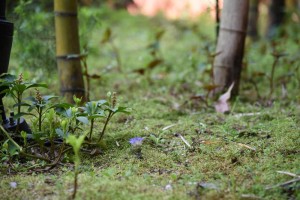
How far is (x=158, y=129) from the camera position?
5.92 ft

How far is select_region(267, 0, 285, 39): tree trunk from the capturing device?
Result: 15.0ft

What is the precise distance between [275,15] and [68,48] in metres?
3.42

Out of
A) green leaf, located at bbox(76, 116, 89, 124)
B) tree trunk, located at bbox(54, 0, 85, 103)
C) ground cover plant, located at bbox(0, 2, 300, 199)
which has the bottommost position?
ground cover plant, located at bbox(0, 2, 300, 199)

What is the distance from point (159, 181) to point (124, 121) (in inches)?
26.2

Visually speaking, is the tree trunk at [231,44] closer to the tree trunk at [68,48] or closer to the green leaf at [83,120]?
the tree trunk at [68,48]

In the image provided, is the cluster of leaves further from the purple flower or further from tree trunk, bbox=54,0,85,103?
tree trunk, bbox=54,0,85,103

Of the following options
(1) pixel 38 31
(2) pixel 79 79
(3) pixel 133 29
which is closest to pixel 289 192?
(2) pixel 79 79

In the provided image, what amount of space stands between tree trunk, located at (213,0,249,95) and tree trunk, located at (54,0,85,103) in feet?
2.68

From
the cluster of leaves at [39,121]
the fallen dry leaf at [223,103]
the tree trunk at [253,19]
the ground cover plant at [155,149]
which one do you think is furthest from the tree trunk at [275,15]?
the cluster of leaves at [39,121]

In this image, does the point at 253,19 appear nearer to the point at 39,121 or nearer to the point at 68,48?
the point at 68,48

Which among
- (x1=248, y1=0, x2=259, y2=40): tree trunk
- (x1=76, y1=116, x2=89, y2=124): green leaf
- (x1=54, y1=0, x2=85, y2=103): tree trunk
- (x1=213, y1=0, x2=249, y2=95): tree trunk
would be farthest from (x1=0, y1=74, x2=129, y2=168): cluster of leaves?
(x1=248, y1=0, x2=259, y2=40): tree trunk

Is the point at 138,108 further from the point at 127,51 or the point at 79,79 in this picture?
the point at 127,51

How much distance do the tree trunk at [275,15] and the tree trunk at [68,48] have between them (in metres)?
3.11

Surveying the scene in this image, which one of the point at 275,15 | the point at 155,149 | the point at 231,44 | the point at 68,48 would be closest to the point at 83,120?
the point at 155,149
